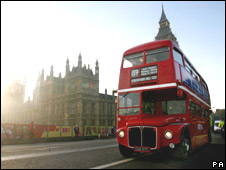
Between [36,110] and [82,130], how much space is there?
40.8 meters

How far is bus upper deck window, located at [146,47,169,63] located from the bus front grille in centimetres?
263

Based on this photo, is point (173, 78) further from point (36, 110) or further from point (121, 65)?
point (36, 110)

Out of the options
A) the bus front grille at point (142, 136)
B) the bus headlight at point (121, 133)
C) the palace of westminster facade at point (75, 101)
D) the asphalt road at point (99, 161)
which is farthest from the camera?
the palace of westminster facade at point (75, 101)

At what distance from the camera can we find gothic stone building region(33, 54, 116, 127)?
46.1 meters

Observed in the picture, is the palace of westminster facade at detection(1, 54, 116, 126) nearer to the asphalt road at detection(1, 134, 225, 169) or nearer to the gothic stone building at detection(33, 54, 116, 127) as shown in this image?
the gothic stone building at detection(33, 54, 116, 127)

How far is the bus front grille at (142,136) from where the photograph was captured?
6062mm

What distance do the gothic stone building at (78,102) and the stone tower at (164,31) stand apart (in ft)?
113

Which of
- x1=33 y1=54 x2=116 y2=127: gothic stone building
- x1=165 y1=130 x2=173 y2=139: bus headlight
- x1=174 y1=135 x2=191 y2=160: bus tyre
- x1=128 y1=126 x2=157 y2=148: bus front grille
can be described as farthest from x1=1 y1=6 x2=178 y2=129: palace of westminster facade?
x1=165 y1=130 x2=173 y2=139: bus headlight

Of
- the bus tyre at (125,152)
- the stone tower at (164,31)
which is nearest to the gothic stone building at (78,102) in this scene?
the stone tower at (164,31)

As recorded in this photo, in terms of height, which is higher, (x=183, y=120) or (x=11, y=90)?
(x=11, y=90)

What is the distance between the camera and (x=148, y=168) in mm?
4883

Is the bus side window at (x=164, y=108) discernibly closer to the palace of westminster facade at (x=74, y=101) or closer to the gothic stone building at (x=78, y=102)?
the palace of westminster facade at (x=74, y=101)

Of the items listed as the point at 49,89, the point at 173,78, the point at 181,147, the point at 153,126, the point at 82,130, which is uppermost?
the point at 49,89

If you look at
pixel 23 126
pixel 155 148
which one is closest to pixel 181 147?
pixel 155 148
